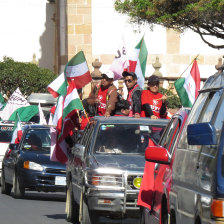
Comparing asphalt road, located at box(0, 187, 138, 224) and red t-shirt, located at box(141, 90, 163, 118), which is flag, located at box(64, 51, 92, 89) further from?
asphalt road, located at box(0, 187, 138, 224)

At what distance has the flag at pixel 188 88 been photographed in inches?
719

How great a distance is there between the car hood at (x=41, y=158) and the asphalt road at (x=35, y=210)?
75cm

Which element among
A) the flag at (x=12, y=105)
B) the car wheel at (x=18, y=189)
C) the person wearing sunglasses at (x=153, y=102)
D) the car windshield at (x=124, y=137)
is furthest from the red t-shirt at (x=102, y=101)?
the flag at (x=12, y=105)

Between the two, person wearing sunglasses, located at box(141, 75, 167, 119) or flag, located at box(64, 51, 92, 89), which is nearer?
person wearing sunglasses, located at box(141, 75, 167, 119)

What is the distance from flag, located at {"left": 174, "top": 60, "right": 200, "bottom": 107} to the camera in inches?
719

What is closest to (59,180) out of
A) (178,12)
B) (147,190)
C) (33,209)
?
(33,209)

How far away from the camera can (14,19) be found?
71.9 metres

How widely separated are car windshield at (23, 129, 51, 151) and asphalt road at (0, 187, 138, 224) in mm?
1078

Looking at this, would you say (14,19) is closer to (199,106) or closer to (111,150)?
(111,150)

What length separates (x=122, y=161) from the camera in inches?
544

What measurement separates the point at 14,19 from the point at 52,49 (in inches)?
170

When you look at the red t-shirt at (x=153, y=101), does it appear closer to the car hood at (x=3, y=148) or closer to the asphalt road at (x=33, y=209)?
the asphalt road at (x=33, y=209)

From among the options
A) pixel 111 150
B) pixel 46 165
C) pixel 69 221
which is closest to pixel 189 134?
pixel 111 150

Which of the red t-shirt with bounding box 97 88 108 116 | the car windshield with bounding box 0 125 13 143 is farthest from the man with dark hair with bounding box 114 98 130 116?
the car windshield with bounding box 0 125 13 143
